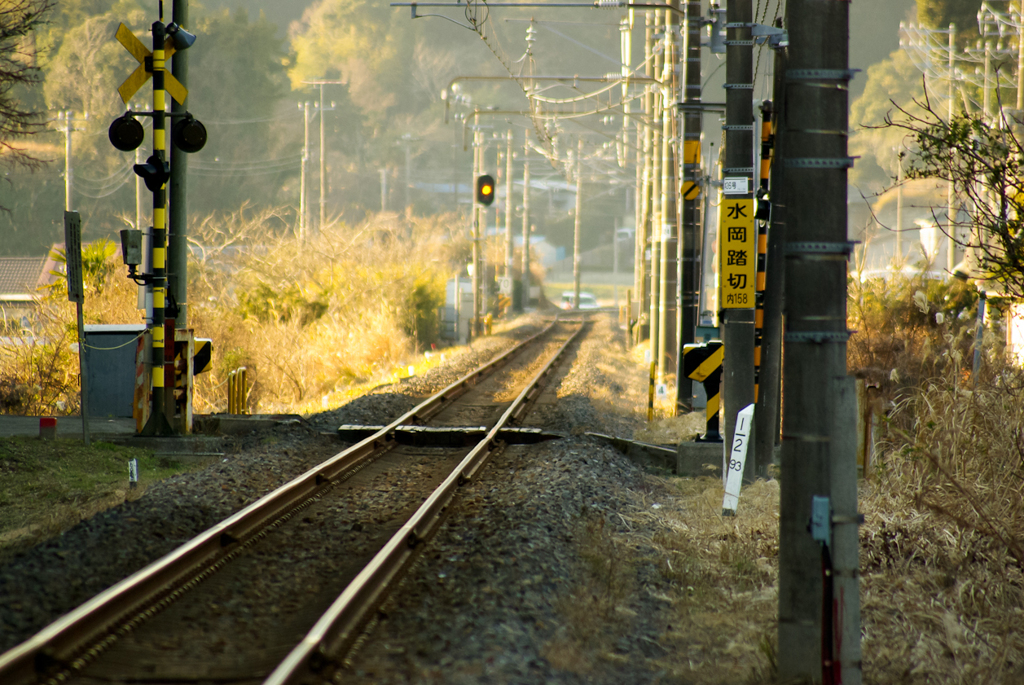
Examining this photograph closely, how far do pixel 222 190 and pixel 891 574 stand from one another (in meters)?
52.6

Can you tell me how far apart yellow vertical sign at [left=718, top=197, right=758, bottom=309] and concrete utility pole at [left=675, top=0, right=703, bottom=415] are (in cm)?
381

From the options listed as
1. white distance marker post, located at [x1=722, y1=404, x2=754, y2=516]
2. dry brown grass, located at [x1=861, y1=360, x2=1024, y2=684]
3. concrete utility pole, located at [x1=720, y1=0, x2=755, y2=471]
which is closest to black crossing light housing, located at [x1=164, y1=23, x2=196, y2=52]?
concrete utility pole, located at [x1=720, y1=0, x2=755, y2=471]

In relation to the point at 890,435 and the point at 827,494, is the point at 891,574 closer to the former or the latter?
the point at 827,494

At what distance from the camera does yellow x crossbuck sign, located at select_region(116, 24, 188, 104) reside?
33.2 feet

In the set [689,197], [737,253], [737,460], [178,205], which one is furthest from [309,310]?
[737,460]

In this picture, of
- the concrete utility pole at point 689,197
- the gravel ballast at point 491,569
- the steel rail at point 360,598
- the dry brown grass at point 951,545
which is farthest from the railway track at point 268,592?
the concrete utility pole at point 689,197

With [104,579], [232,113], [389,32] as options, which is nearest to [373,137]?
[389,32]

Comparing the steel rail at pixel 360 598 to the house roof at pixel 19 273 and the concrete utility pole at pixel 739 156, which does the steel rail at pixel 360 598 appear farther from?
the house roof at pixel 19 273

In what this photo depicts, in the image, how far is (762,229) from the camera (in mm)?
10180

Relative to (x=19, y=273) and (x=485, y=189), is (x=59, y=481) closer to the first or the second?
(x=485, y=189)

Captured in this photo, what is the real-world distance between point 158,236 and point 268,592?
19.4 feet

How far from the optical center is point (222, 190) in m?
54.3

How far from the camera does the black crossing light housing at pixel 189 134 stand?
10.8m

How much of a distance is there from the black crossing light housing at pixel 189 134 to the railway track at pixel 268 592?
13.0 ft
